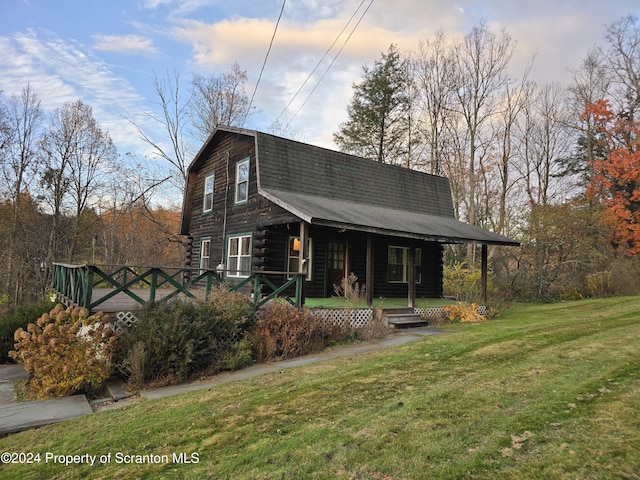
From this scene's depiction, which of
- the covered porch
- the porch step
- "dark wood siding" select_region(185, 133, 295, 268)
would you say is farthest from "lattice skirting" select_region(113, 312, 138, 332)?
the porch step

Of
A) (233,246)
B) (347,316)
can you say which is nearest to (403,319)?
(347,316)

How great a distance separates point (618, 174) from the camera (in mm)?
23375

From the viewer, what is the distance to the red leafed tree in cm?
2206

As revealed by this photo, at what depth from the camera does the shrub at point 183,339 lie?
695cm

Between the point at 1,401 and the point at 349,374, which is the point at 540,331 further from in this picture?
the point at 1,401

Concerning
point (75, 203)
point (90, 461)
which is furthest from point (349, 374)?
point (75, 203)

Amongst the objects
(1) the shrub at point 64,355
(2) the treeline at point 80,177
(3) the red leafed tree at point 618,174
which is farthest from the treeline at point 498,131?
(1) the shrub at point 64,355

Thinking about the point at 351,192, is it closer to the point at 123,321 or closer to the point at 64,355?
the point at 123,321

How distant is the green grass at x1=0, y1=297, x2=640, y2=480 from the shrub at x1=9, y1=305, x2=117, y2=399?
1.80m

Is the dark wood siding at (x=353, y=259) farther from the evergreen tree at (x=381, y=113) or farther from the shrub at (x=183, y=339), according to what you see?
the evergreen tree at (x=381, y=113)

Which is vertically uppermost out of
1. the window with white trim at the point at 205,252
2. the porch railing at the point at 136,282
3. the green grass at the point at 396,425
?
the window with white trim at the point at 205,252

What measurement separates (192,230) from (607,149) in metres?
27.5

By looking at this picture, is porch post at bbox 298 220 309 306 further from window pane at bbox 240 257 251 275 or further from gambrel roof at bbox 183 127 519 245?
window pane at bbox 240 257 251 275

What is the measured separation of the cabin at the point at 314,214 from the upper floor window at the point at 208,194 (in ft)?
0.30
